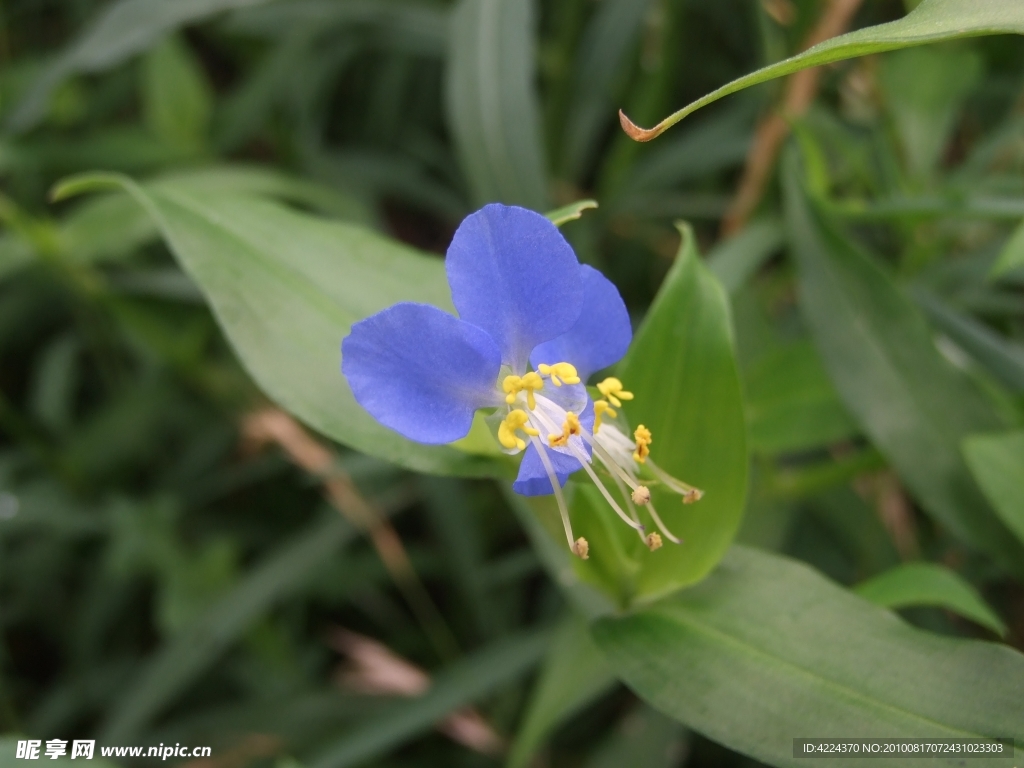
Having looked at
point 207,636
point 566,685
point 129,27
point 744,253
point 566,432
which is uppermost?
point 129,27

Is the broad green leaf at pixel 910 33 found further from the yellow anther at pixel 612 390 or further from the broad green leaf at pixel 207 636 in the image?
the broad green leaf at pixel 207 636

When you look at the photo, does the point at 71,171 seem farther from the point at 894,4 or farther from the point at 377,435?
the point at 894,4

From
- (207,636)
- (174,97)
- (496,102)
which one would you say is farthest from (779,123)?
(207,636)

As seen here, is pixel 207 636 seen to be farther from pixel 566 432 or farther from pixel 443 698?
pixel 566 432

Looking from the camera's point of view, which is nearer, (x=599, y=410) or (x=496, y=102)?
(x=599, y=410)

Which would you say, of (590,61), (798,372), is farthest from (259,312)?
(590,61)
